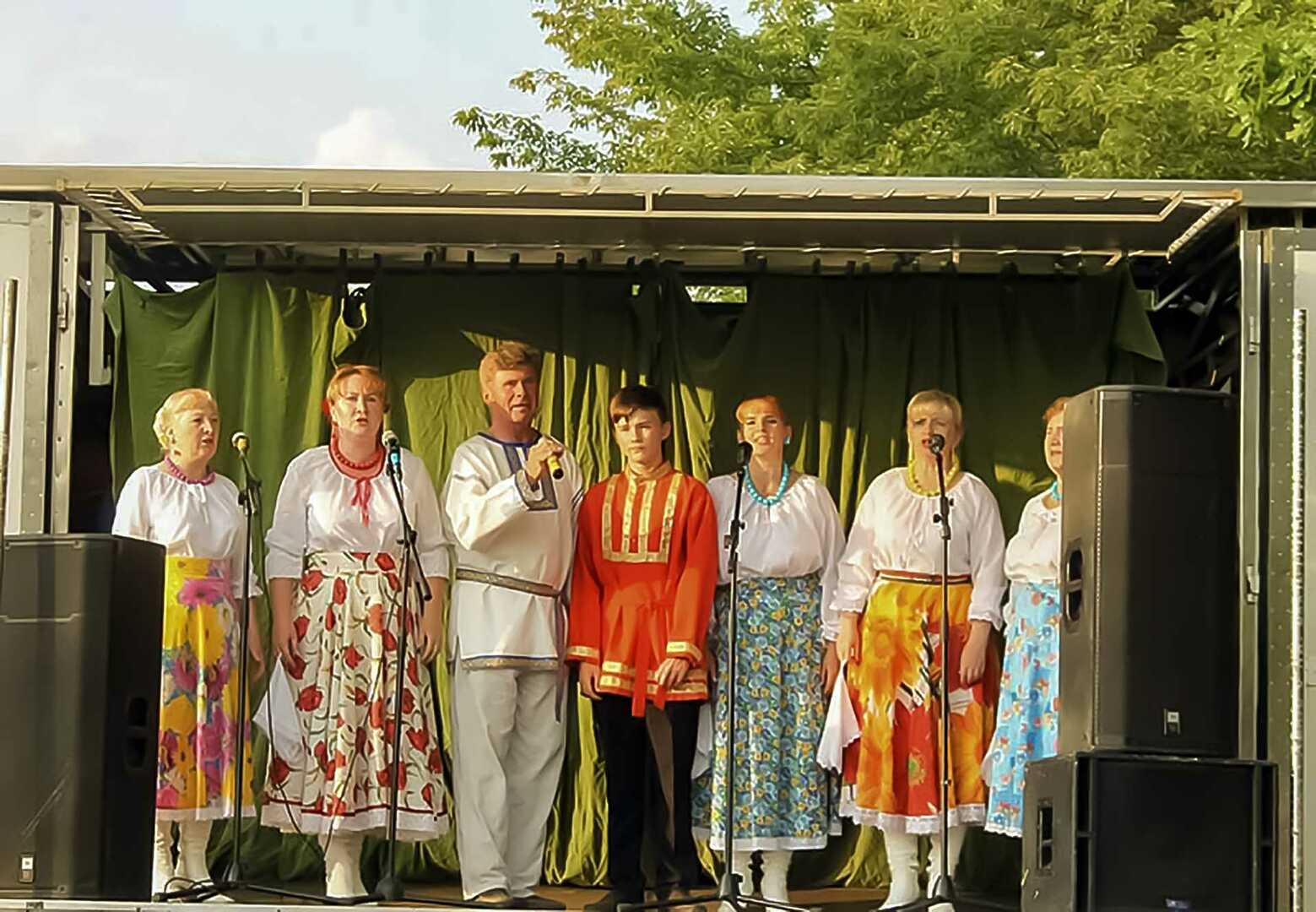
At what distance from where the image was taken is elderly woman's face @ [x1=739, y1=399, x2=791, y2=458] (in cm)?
802

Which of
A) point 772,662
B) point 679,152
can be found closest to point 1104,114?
point 679,152

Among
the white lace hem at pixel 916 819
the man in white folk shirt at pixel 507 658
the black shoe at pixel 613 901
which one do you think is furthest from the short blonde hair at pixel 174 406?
the white lace hem at pixel 916 819

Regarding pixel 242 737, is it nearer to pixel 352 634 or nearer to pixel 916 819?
pixel 352 634

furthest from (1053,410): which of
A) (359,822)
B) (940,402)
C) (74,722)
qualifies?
(74,722)

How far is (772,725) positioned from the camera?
7.79 metres

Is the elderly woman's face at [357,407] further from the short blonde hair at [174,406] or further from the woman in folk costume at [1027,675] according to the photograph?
the woman in folk costume at [1027,675]

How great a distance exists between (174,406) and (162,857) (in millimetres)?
1468

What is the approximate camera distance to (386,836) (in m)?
7.67

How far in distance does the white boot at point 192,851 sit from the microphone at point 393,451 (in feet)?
4.26

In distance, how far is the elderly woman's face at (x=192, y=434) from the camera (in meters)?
7.80

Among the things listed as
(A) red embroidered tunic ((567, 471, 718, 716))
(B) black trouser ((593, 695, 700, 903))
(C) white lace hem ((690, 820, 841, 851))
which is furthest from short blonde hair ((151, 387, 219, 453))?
(C) white lace hem ((690, 820, 841, 851))

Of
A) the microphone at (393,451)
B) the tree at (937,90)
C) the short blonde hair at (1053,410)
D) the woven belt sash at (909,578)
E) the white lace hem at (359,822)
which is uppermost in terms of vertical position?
the tree at (937,90)

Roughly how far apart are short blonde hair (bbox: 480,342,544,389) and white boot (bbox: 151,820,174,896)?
1.78 metres

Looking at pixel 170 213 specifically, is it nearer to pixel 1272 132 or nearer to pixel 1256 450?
pixel 1256 450
